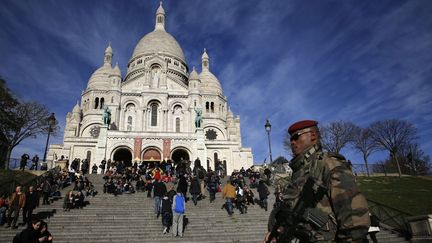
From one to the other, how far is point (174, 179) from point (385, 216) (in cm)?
1361

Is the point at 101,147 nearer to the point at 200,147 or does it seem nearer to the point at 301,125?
the point at 200,147

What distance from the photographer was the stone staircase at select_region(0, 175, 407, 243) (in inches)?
416

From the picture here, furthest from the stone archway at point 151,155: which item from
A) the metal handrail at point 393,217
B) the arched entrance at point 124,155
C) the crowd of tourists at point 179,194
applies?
the metal handrail at point 393,217

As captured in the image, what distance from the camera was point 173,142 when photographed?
3338 centimetres

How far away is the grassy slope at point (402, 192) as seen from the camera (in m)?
16.1

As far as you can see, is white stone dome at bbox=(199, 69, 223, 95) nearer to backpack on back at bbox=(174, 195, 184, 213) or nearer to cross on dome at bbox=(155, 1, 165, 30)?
cross on dome at bbox=(155, 1, 165, 30)

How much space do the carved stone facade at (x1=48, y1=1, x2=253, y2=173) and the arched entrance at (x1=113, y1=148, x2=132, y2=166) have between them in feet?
0.37

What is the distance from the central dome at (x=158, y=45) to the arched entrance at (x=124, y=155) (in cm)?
2341

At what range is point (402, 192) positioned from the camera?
2033cm

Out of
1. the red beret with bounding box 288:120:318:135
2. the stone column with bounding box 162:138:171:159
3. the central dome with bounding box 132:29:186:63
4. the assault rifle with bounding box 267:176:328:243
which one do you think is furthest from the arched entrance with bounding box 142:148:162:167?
the assault rifle with bounding box 267:176:328:243

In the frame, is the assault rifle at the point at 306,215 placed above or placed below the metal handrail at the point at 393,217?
above

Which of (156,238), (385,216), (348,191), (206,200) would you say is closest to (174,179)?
(206,200)

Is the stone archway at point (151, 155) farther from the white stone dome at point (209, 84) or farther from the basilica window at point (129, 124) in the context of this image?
the white stone dome at point (209, 84)

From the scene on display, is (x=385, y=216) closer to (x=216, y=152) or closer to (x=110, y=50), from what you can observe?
(x=216, y=152)
